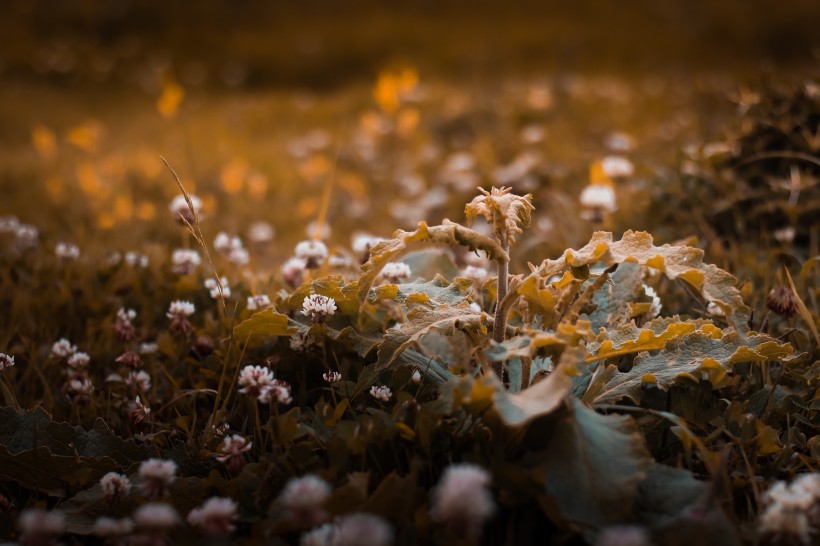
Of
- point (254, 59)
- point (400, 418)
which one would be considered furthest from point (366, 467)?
point (254, 59)

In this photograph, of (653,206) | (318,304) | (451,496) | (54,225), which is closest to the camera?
(451,496)

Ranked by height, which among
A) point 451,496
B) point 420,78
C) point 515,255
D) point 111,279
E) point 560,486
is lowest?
point 420,78

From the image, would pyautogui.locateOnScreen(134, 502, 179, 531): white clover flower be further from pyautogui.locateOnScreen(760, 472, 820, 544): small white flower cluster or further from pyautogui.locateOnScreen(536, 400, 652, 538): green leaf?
pyautogui.locateOnScreen(760, 472, 820, 544): small white flower cluster

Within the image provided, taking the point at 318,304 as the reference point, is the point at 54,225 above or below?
below

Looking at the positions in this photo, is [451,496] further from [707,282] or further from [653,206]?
[653,206]

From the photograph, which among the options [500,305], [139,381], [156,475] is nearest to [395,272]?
[500,305]

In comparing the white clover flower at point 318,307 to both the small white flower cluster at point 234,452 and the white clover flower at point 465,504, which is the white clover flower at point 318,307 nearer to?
the small white flower cluster at point 234,452

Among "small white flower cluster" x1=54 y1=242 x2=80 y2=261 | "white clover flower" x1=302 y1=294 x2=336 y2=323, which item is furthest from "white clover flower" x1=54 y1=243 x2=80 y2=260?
"white clover flower" x1=302 y1=294 x2=336 y2=323
